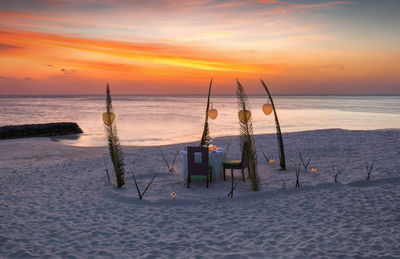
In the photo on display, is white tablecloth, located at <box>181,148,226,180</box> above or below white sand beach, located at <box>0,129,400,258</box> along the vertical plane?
above

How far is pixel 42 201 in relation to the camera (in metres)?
6.13

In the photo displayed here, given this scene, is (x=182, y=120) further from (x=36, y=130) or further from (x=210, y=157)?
(x=210, y=157)

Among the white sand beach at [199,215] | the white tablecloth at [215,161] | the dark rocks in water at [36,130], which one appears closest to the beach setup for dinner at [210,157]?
the white tablecloth at [215,161]

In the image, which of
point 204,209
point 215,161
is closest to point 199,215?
point 204,209

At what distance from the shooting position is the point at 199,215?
5.34 meters

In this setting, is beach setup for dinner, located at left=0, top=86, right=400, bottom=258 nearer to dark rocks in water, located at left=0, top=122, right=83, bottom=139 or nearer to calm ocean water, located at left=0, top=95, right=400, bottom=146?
calm ocean water, located at left=0, top=95, right=400, bottom=146

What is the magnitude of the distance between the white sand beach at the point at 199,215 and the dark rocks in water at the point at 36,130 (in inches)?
414

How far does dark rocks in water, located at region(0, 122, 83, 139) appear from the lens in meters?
18.2

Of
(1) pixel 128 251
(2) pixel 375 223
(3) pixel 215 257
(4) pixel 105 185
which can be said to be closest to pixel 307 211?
(2) pixel 375 223

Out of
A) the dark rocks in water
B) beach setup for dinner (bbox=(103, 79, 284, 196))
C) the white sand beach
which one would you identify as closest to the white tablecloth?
beach setup for dinner (bbox=(103, 79, 284, 196))

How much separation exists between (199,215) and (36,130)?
1732 cm

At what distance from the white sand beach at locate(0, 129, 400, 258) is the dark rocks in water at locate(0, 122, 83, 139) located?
10.5m

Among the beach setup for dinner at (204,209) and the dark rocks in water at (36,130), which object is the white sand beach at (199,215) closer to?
the beach setup for dinner at (204,209)

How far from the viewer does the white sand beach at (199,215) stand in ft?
13.5
